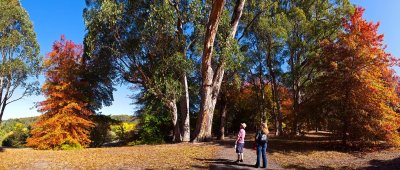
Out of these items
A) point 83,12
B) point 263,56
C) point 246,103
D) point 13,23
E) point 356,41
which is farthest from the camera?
point 246,103

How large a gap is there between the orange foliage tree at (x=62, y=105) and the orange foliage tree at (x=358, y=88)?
1653 centimetres

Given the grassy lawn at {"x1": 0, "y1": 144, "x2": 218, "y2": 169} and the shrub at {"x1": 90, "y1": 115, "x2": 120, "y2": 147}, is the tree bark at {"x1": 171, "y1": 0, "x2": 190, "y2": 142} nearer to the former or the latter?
the grassy lawn at {"x1": 0, "y1": 144, "x2": 218, "y2": 169}

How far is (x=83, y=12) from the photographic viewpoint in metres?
20.2

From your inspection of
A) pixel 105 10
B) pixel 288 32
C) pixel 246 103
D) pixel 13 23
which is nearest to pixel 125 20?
pixel 105 10

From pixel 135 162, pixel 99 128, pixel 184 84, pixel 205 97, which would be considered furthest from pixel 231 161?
pixel 99 128

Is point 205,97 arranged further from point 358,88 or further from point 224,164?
point 358,88

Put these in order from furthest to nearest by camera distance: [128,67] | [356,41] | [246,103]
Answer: [246,103] < [128,67] < [356,41]

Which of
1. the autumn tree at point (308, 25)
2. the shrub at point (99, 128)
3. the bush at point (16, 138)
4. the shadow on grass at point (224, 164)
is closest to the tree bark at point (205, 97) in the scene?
the shadow on grass at point (224, 164)

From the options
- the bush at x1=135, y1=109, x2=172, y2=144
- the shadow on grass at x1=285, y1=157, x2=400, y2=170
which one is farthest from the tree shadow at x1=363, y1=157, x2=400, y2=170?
the bush at x1=135, y1=109, x2=172, y2=144

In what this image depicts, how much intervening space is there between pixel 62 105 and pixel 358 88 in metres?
19.4

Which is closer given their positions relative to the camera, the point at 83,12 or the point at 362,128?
the point at 362,128

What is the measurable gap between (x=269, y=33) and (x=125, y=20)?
12.3 meters

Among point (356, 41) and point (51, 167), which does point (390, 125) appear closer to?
point (356, 41)

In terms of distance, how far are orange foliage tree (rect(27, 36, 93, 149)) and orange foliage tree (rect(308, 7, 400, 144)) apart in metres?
16.5
